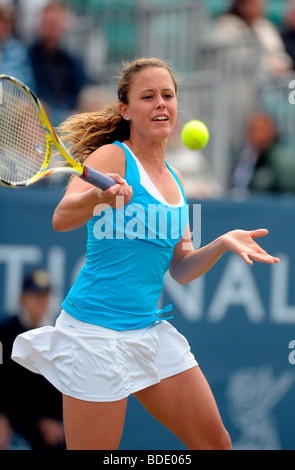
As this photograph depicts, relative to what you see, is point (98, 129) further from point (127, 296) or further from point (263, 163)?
point (263, 163)

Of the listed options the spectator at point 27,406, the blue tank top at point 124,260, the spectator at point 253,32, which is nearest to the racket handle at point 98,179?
the blue tank top at point 124,260

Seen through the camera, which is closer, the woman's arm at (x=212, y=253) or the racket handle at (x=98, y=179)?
the racket handle at (x=98, y=179)

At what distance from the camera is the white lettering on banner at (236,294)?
5.57 meters

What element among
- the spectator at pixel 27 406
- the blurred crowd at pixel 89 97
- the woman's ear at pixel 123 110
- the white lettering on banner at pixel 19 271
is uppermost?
the blurred crowd at pixel 89 97

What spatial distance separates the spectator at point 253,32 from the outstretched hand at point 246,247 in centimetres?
438

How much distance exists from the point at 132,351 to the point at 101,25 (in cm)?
576

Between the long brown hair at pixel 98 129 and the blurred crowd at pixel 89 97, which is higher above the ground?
the blurred crowd at pixel 89 97

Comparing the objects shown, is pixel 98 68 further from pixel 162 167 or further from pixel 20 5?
pixel 162 167

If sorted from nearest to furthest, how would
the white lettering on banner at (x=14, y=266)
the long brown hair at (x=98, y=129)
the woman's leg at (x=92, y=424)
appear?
1. the woman's leg at (x=92, y=424)
2. the long brown hair at (x=98, y=129)
3. the white lettering on banner at (x=14, y=266)

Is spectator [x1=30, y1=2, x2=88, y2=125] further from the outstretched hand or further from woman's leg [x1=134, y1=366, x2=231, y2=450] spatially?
woman's leg [x1=134, y1=366, x2=231, y2=450]

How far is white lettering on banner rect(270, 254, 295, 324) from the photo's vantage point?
558 cm

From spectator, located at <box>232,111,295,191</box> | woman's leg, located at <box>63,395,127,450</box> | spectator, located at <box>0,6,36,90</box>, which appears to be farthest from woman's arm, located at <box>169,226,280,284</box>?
spectator, located at <box>0,6,36,90</box>

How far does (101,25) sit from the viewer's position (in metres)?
8.34

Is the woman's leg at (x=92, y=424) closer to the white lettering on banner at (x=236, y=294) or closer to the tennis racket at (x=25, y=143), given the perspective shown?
the tennis racket at (x=25, y=143)
